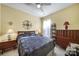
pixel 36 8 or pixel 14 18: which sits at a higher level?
pixel 36 8

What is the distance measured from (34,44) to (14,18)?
1.79 feet

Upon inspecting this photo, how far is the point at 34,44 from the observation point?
72.6 inches

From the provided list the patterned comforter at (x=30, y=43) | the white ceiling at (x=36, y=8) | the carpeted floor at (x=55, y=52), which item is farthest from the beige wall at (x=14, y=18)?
the carpeted floor at (x=55, y=52)

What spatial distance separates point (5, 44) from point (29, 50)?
1.37 ft

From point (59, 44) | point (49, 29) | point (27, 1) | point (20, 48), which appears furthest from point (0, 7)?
point (59, 44)

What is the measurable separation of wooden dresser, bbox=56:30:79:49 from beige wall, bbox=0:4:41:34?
0.41 m

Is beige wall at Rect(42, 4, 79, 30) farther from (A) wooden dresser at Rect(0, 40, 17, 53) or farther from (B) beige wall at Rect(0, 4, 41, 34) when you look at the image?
(A) wooden dresser at Rect(0, 40, 17, 53)

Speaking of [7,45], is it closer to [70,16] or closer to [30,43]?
[30,43]

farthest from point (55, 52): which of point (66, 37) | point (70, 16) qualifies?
point (70, 16)

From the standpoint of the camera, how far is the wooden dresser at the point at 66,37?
1886 millimetres

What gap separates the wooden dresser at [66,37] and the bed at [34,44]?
137 mm

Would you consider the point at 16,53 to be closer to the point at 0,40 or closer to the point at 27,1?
the point at 0,40

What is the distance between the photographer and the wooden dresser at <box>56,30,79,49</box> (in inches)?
74.2

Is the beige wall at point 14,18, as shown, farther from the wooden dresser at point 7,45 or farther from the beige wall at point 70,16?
the beige wall at point 70,16
